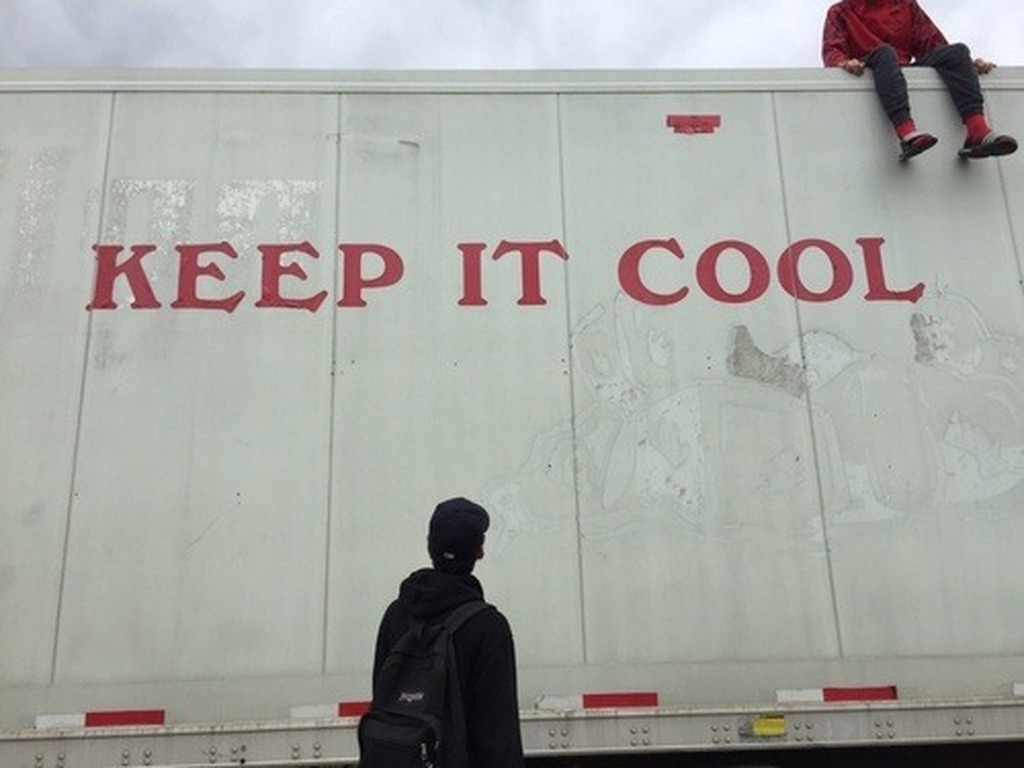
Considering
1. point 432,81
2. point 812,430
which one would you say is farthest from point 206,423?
point 812,430

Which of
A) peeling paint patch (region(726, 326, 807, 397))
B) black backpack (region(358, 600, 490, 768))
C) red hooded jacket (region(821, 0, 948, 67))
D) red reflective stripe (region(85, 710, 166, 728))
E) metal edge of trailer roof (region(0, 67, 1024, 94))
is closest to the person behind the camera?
black backpack (region(358, 600, 490, 768))

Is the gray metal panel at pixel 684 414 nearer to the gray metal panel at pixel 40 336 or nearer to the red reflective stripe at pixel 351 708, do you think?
the red reflective stripe at pixel 351 708

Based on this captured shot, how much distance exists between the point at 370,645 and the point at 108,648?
0.89 m

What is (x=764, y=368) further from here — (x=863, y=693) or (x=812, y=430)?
(x=863, y=693)

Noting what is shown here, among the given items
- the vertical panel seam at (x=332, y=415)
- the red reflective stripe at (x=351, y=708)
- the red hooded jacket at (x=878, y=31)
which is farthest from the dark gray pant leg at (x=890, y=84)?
the red reflective stripe at (x=351, y=708)

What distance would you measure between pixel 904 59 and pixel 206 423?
138 inches

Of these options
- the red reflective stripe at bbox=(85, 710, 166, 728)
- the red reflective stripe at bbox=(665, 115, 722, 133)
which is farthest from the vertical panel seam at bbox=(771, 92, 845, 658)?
the red reflective stripe at bbox=(85, 710, 166, 728)

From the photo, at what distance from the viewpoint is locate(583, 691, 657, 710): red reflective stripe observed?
3.27 m

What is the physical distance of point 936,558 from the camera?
3.45 m

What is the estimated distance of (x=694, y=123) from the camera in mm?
3896

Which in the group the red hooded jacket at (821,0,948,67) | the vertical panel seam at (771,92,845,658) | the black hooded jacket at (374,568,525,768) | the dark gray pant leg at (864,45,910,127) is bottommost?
the black hooded jacket at (374,568,525,768)

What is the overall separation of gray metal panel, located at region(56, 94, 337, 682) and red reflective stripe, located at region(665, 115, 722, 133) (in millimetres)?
1379

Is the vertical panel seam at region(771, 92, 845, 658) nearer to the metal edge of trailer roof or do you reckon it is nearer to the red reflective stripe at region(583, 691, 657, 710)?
the metal edge of trailer roof

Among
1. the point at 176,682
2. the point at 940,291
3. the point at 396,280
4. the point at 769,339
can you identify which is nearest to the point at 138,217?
the point at 396,280
